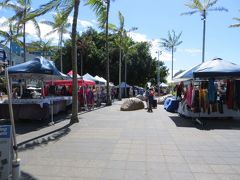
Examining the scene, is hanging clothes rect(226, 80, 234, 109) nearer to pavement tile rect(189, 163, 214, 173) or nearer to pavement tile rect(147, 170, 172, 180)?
pavement tile rect(189, 163, 214, 173)

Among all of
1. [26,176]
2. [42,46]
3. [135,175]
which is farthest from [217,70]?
[42,46]

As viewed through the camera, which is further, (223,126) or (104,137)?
(223,126)

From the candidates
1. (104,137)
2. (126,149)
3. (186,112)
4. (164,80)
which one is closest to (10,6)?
(186,112)

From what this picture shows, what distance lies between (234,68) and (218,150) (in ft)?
20.8

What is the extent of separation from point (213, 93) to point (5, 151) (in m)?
10.4

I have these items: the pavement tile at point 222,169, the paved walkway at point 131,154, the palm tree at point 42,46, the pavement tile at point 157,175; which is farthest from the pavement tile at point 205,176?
the palm tree at point 42,46

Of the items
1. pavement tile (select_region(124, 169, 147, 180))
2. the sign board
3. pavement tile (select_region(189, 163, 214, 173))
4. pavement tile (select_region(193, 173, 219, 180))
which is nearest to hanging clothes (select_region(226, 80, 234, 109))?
pavement tile (select_region(189, 163, 214, 173))

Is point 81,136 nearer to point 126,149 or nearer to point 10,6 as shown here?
point 126,149

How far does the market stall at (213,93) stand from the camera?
43.1 feet

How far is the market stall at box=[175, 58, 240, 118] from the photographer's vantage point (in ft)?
43.1

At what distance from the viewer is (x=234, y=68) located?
13.4 metres

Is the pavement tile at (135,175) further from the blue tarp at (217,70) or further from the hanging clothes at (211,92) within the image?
the hanging clothes at (211,92)

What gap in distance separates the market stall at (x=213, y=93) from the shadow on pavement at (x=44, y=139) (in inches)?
223

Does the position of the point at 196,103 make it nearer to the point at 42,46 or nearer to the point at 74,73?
the point at 74,73
